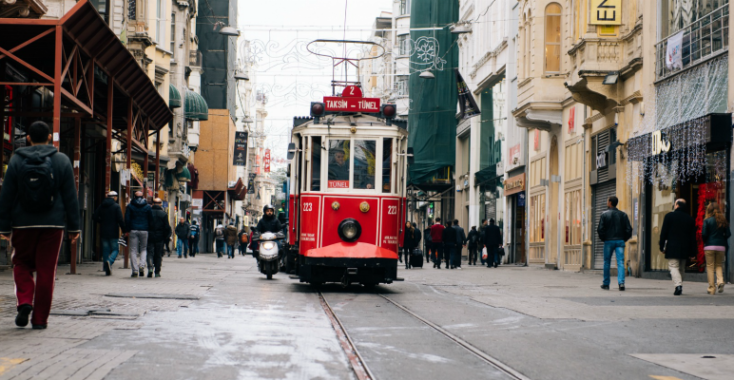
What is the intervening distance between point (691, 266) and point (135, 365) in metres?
16.6

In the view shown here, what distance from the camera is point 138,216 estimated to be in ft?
66.3

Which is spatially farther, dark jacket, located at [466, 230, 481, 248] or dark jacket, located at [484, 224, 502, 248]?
dark jacket, located at [466, 230, 481, 248]

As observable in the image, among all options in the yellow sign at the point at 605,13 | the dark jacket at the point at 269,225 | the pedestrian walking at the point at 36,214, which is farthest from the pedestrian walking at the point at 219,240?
the pedestrian walking at the point at 36,214

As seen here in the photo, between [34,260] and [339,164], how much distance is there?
8.67 m

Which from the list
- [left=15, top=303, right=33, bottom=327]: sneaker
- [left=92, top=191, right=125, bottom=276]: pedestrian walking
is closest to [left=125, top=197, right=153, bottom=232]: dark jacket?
[left=92, top=191, right=125, bottom=276]: pedestrian walking

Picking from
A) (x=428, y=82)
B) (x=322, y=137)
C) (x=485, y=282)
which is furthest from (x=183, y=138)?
(x=322, y=137)

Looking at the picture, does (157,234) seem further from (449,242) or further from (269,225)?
(449,242)

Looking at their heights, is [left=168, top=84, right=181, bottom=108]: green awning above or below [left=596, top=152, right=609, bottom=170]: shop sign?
above

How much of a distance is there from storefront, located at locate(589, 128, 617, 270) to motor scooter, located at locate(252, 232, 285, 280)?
9786 millimetres

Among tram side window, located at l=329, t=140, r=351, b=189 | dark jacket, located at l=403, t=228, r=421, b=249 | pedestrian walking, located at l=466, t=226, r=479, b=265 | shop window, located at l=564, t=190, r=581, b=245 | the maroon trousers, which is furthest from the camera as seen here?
pedestrian walking, located at l=466, t=226, r=479, b=265

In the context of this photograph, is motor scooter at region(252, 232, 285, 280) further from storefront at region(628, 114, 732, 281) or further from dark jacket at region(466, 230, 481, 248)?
dark jacket at region(466, 230, 481, 248)

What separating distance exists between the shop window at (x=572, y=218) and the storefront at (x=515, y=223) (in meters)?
6.49

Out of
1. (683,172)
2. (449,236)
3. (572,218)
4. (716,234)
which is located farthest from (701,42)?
(449,236)

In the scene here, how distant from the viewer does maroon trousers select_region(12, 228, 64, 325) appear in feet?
28.7
